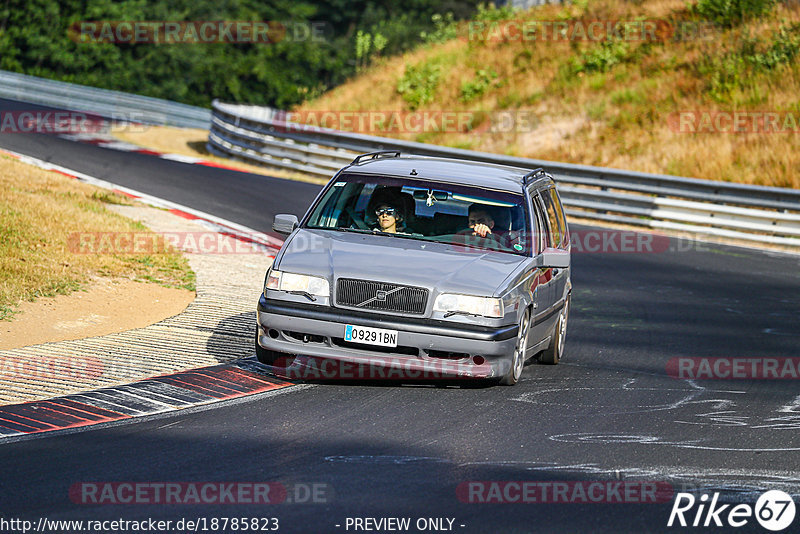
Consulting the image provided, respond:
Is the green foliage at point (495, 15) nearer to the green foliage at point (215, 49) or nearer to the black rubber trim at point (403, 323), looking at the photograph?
the green foliage at point (215, 49)

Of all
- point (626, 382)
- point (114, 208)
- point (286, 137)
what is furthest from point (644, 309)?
point (286, 137)

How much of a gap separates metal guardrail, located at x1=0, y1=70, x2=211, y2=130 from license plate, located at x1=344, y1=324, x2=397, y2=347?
108ft

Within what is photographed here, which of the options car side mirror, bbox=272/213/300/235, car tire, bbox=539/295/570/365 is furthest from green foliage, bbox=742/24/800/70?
car side mirror, bbox=272/213/300/235

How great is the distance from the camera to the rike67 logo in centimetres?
590

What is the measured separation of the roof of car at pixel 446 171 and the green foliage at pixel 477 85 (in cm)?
2551

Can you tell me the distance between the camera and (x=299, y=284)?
8.59 metres

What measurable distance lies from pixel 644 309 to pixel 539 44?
25.2m

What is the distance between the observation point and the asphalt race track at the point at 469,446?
584 cm

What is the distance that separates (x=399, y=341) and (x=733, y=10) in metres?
29.7

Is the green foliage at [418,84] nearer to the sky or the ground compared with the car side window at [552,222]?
nearer to the sky

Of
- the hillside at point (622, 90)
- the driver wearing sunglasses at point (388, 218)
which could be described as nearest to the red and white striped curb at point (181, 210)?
the driver wearing sunglasses at point (388, 218)

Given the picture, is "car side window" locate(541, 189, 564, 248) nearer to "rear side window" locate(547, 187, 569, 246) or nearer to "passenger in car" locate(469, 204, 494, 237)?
"rear side window" locate(547, 187, 569, 246)

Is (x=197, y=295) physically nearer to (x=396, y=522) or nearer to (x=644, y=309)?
(x=644, y=309)

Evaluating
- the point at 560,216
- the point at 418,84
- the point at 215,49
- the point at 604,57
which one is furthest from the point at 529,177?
the point at 215,49
